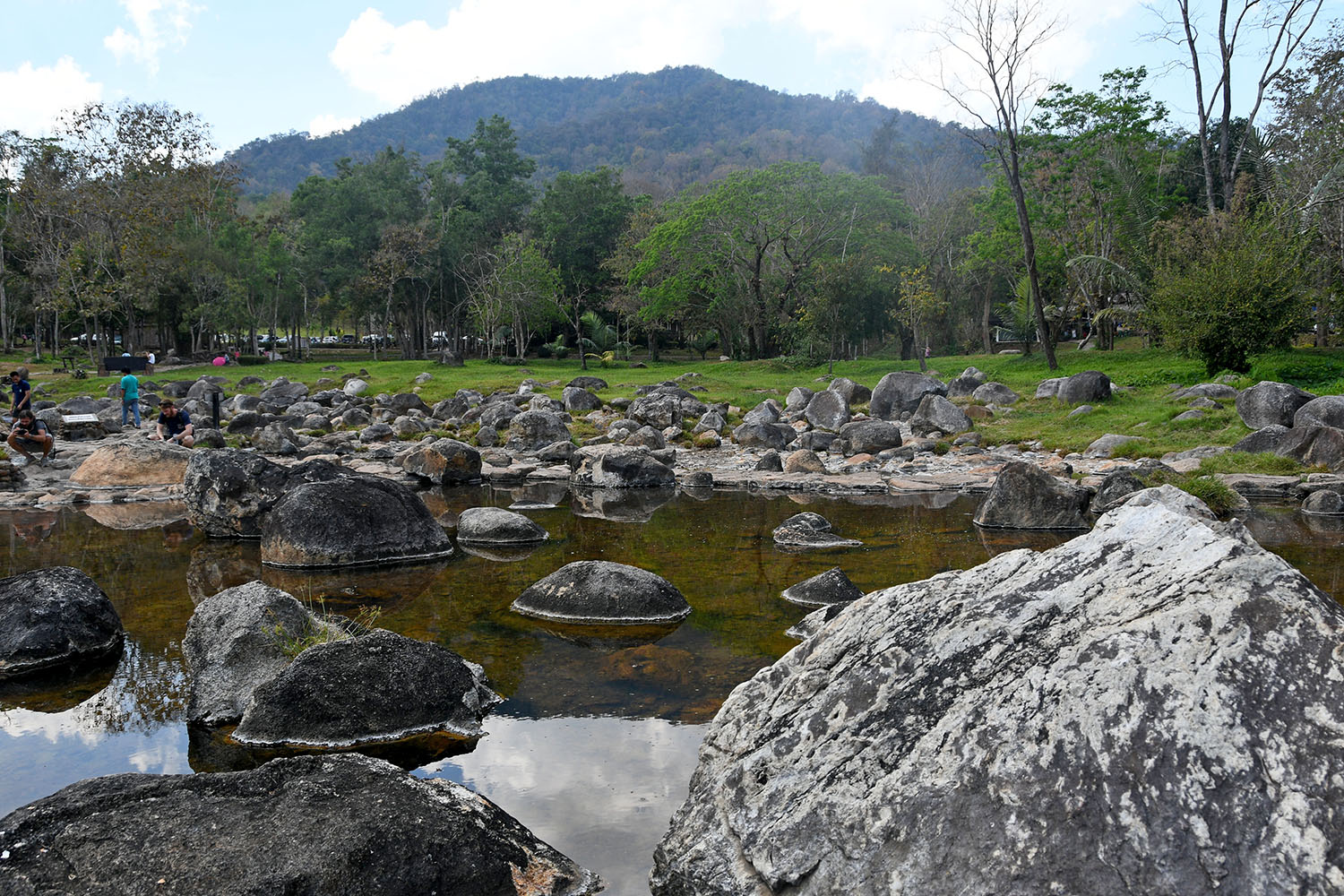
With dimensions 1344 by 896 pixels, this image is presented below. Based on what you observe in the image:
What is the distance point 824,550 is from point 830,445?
407 inches

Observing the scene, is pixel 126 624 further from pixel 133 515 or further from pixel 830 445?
pixel 830 445

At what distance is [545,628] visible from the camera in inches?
318

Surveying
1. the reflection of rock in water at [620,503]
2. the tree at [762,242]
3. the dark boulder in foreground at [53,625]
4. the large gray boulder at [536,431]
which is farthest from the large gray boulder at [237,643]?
the tree at [762,242]

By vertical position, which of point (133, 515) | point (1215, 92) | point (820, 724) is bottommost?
point (133, 515)

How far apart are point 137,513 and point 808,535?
10.3 meters

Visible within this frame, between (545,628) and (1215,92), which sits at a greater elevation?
(1215,92)

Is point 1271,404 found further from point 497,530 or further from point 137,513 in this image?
point 137,513

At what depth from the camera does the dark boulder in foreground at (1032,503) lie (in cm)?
1251

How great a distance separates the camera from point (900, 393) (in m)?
25.1

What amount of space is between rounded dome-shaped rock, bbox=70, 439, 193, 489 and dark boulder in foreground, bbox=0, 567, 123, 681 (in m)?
8.93

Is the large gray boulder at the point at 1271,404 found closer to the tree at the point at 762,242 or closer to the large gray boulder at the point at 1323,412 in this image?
the large gray boulder at the point at 1323,412

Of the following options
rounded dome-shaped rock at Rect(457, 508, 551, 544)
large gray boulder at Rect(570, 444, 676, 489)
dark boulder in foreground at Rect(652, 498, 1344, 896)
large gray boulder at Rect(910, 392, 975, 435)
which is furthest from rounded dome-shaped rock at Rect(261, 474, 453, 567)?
large gray boulder at Rect(910, 392, 975, 435)

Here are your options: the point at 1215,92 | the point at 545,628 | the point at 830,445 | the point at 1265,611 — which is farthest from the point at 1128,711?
the point at 1215,92

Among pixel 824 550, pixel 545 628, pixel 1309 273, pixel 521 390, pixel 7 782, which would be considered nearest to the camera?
pixel 7 782
